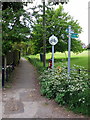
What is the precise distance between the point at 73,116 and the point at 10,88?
11.8ft

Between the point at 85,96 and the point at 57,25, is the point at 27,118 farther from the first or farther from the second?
the point at 57,25

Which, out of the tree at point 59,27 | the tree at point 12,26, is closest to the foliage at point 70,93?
the tree at point 12,26

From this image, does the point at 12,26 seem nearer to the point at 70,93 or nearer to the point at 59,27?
the point at 70,93

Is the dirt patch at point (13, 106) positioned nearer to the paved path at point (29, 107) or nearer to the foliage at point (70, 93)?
the paved path at point (29, 107)

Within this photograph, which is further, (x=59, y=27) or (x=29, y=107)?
(x=59, y=27)

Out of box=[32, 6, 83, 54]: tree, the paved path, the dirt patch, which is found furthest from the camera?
box=[32, 6, 83, 54]: tree

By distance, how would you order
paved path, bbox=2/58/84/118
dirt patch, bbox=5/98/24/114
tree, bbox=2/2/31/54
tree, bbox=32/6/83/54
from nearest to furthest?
paved path, bbox=2/58/84/118 → dirt patch, bbox=5/98/24/114 → tree, bbox=2/2/31/54 → tree, bbox=32/6/83/54

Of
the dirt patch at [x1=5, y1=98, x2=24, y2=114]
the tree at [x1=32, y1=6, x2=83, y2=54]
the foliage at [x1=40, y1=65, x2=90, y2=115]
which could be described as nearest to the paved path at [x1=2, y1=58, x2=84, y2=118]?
the dirt patch at [x1=5, y1=98, x2=24, y2=114]

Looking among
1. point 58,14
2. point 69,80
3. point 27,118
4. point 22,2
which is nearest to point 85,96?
point 69,80

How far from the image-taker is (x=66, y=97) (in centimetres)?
459

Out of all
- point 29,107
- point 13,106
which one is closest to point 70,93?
point 29,107

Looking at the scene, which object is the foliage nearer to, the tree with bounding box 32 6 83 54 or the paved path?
the paved path

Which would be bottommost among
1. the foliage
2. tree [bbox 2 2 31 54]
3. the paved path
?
the paved path

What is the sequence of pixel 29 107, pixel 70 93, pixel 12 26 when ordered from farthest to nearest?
pixel 12 26
pixel 29 107
pixel 70 93
